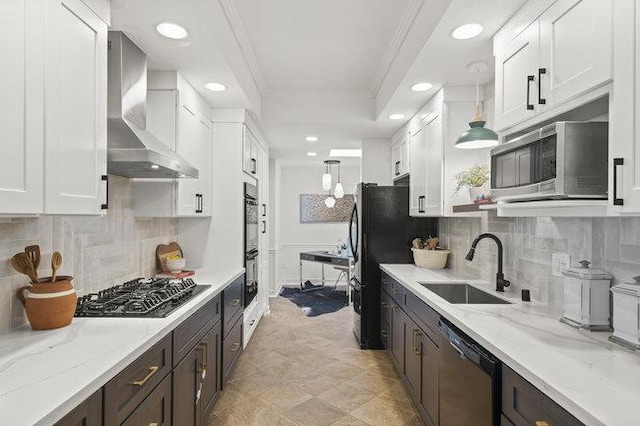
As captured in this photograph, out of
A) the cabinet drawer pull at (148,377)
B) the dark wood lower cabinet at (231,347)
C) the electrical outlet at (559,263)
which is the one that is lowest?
the dark wood lower cabinet at (231,347)

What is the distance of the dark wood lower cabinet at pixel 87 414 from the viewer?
3.34 feet

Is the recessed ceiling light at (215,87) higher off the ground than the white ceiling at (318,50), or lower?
lower

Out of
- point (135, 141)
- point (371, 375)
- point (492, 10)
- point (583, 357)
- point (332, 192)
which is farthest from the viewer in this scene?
point (332, 192)

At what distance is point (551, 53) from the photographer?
1.61m

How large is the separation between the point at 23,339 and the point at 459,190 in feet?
9.05

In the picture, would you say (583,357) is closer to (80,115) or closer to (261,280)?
(80,115)

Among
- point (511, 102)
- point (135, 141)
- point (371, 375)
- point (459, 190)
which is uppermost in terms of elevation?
point (511, 102)

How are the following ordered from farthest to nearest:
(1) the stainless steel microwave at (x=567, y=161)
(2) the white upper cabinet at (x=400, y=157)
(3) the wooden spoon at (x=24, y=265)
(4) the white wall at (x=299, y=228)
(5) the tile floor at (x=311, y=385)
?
1. (4) the white wall at (x=299, y=228)
2. (2) the white upper cabinet at (x=400, y=157)
3. (5) the tile floor at (x=311, y=385)
4. (3) the wooden spoon at (x=24, y=265)
5. (1) the stainless steel microwave at (x=567, y=161)

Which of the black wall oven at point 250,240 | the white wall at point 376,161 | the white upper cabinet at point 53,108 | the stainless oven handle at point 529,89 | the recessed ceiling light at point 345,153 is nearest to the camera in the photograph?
the white upper cabinet at point 53,108

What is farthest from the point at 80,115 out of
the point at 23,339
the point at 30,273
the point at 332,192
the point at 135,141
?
the point at 332,192

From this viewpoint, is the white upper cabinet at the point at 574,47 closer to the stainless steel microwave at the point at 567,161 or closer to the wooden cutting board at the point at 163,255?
the stainless steel microwave at the point at 567,161

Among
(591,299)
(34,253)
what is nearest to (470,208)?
(591,299)

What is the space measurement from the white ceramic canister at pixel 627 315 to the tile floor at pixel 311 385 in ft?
5.06

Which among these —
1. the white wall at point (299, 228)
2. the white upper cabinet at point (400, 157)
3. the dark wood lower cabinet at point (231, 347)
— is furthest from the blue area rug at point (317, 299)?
the white upper cabinet at point (400, 157)
